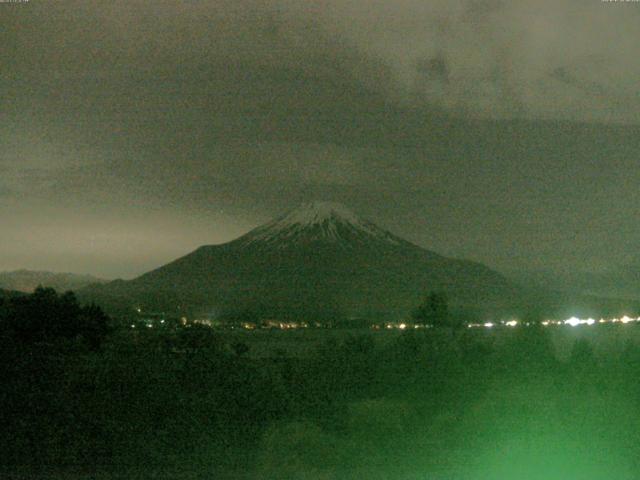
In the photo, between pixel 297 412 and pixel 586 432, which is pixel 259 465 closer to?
pixel 297 412

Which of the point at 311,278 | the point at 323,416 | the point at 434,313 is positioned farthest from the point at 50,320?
the point at 311,278

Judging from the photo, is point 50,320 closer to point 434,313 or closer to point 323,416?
point 323,416

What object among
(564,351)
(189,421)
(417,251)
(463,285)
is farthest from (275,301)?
(189,421)

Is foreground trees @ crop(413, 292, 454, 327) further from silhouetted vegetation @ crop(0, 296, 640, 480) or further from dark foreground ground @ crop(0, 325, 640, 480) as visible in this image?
dark foreground ground @ crop(0, 325, 640, 480)

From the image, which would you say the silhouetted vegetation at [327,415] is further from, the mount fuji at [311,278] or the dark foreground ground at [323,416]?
the mount fuji at [311,278]

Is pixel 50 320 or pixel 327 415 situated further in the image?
pixel 50 320

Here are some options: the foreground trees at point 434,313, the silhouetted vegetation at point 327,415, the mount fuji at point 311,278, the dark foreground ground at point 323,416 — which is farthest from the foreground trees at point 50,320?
the mount fuji at point 311,278
